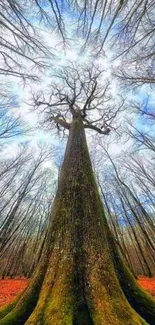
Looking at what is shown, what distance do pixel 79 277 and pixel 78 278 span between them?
19 mm

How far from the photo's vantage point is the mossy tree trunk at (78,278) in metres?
2.49

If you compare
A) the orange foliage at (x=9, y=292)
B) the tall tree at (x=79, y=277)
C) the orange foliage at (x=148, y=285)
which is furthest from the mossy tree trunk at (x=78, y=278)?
the orange foliage at (x=148, y=285)

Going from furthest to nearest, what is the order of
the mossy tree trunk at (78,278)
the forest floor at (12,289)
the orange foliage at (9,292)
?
the forest floor at (12,289) < the orange foliage at (9,292) < the mossy tree trunk at (78,278)

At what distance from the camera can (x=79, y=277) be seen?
9.47ft

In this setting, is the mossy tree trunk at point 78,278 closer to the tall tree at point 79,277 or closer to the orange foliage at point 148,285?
the tall tree at point 79,277

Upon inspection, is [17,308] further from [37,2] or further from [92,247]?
[37,2]

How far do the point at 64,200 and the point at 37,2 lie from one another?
12.9ft

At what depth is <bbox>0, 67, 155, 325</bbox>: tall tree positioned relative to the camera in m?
2.51

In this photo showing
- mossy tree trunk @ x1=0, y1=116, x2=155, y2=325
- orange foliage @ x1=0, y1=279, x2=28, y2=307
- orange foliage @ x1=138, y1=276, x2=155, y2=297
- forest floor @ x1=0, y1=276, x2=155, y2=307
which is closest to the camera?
mossy tree trunk @ x1=0, y1=116, x2=155, y2=325

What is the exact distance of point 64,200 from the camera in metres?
3.95

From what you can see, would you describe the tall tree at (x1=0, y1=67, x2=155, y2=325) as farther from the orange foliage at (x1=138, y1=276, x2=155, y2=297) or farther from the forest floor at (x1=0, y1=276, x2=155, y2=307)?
the orange foliage at (x1=138, y1=276, x2=155, y2=297)

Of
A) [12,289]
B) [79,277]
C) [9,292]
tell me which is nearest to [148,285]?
[9,292]

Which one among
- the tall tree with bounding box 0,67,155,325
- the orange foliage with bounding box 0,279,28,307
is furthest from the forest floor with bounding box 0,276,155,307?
the tall tree with bounding box 0,67,155,325

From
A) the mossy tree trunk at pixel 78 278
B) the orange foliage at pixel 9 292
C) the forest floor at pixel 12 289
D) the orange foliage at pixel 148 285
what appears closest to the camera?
the mossy tree trunk at pixel 78 278
